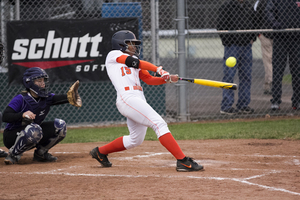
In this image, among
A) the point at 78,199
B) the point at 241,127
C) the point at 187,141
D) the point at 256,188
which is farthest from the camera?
the point at 241,127

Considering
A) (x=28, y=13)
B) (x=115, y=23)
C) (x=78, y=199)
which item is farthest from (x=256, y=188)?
(x=28, y=13)

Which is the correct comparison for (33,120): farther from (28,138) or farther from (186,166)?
(186,166)

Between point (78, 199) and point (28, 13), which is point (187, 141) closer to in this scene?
point (78, 199)

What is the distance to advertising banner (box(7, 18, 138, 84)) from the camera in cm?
707

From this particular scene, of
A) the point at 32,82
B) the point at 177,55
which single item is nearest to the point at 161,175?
the point at 32,82

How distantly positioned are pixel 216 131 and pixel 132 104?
2880mm

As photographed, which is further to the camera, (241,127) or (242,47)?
(242,47)

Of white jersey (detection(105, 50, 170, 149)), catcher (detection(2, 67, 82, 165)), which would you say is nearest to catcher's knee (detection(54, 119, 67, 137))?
catcher (detection(2, 67, 82, 165))

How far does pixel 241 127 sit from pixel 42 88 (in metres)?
3.69

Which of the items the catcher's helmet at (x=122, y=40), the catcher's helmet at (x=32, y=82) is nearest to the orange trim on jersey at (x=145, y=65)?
the catcher's helmet at (x=122, y=40)

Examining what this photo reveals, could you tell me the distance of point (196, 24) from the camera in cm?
1759

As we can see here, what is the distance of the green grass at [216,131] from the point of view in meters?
6.16

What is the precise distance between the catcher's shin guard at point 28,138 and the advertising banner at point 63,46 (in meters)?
2.82

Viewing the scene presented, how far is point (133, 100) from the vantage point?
409 centimetres
